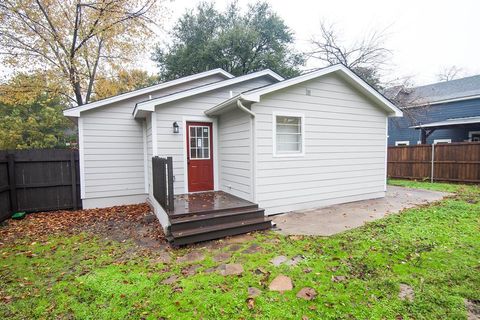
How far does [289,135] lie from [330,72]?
211 cm

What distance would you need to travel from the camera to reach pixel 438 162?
11.3 meters

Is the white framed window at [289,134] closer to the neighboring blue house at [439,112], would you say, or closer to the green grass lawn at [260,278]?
the green grass lawn at [260,278]

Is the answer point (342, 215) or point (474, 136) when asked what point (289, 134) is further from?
point (474, 136)

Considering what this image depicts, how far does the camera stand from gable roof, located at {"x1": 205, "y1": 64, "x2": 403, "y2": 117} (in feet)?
17.9

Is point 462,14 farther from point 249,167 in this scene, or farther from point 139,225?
point 139,225

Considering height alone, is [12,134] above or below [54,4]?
below

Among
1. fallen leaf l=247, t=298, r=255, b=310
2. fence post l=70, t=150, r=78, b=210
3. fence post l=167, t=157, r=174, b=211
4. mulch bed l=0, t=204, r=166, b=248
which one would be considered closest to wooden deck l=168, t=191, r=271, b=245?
fence post l=167, t=157, r=174, b=211

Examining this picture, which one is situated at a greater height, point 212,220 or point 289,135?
point 289,135

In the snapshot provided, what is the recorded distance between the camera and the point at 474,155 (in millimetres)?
10219

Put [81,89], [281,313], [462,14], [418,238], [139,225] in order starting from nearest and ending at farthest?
[281,313], [418,238], [139,225], [81,89], [462,14]

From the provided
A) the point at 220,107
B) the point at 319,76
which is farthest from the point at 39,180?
the point at 319,76

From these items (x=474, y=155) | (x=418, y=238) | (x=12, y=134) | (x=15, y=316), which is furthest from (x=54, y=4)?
(x=474, y=155)

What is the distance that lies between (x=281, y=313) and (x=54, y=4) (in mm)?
15335

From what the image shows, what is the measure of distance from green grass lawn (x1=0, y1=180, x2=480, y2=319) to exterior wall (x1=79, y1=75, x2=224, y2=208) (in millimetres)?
2885
